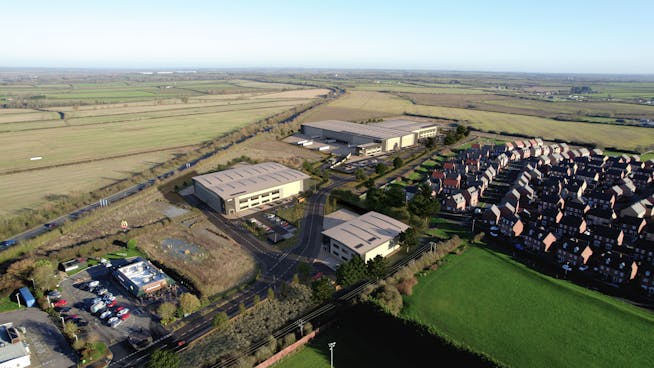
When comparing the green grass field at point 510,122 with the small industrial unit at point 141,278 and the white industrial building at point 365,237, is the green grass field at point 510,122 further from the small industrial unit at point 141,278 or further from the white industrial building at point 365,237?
the small industrial unit at point 141,278

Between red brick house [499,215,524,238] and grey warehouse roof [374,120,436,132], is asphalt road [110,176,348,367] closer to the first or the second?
red brick house [499,215,524,238]

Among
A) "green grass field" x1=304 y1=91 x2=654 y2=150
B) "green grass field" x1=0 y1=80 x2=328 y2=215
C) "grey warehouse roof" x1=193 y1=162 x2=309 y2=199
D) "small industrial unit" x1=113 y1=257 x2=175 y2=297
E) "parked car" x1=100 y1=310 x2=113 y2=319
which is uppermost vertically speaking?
"green grass field" x1=304 y1=91 x2=654 y2=150

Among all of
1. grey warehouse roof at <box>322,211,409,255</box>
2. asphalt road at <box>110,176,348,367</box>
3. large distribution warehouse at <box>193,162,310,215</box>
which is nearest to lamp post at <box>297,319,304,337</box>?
asphalt road at <box>110,176,348,367</box>

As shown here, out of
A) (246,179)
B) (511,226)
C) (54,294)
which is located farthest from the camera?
(246,179)

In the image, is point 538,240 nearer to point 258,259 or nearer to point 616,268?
point 616,268

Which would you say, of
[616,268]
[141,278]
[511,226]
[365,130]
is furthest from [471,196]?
[365,130]

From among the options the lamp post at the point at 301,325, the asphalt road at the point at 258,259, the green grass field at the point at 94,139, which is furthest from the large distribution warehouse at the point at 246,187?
the lamp post at the point at 301,325

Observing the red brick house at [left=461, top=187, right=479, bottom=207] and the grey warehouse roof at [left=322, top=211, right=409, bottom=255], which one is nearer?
the grey warehouse roof at [left=322, top=211, right=409, bottom=255]
